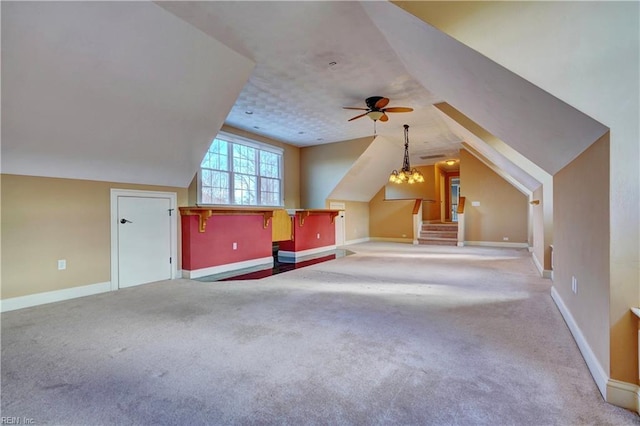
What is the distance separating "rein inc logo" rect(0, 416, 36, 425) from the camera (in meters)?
1.58

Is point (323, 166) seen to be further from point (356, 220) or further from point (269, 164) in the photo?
point (356, 220)

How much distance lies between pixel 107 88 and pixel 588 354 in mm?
4988

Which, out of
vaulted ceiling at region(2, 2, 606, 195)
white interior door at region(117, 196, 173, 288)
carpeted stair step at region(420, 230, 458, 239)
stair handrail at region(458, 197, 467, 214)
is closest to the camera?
vaulted ceiling at region(2, 2, 606, 195)

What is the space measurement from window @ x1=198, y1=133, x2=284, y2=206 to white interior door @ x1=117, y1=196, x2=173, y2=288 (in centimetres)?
147

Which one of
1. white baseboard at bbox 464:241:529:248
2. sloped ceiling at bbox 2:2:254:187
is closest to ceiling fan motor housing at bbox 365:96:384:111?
sloped ceiling at bbox 2:2:254:187

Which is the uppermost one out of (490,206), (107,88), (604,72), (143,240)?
(107,88)

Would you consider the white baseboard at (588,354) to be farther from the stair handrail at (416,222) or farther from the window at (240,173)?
the stair handrail at (416,222)

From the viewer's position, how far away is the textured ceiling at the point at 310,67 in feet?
9.67

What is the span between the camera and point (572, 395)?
5.90 feet

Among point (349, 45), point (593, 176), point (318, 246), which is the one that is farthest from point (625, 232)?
point (318, 246)

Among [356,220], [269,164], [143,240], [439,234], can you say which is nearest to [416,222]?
[439,234]

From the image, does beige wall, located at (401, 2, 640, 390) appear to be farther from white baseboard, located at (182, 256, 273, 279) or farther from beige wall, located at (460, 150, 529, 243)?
beige wall, located at (460, 150, 529, 243)

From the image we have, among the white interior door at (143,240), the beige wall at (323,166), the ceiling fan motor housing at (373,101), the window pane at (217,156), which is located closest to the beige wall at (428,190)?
the beige wall at (323,166)

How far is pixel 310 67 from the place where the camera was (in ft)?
13.4
